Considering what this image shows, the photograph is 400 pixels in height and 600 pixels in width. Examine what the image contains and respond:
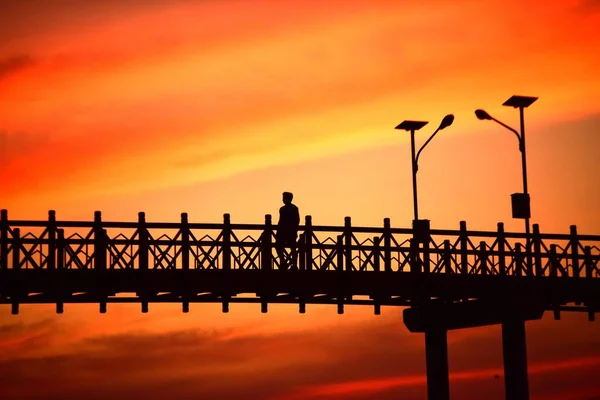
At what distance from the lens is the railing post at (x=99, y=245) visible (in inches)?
1433

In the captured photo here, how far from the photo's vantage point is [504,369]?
41.8 m

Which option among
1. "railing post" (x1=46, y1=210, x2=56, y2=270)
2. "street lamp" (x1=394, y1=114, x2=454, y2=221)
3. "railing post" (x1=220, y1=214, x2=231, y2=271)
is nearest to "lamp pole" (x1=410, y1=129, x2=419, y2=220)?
"street lamp" (x1=394, y1=114, x2=454, y2=221)

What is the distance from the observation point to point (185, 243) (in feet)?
121

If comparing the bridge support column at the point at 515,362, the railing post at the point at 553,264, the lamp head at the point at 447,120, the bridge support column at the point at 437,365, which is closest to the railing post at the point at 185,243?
the bridge support column at the point at 437,365

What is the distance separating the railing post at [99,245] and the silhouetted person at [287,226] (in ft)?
16.8

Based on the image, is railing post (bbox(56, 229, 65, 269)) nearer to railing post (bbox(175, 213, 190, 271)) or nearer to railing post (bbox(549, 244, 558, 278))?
railing post (bbox(175, 213, 190, 271))

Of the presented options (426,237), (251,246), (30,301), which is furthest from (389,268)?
(30,301)

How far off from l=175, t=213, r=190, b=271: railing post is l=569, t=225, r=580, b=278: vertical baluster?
46.6 ft

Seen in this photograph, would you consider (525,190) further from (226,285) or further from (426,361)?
(226,285)

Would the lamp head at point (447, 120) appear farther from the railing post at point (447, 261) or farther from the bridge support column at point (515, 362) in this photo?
the bridge support column at point (515, 362)

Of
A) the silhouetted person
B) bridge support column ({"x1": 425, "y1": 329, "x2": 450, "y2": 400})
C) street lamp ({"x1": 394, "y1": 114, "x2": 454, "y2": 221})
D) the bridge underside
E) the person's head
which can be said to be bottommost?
bridge support column ({"x1": 425, "y1": 329, "x2": 450, "y2": 400})

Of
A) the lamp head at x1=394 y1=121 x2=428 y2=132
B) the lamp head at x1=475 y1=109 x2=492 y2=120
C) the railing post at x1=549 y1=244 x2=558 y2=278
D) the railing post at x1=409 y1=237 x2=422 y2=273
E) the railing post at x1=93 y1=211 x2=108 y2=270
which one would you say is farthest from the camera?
the lamp head at x1=394 y1=121 x2=428 y2=132

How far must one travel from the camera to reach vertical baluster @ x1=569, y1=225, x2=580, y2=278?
145 ft

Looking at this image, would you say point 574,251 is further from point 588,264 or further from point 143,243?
point 143,243
